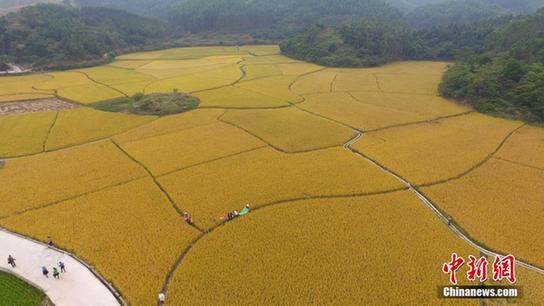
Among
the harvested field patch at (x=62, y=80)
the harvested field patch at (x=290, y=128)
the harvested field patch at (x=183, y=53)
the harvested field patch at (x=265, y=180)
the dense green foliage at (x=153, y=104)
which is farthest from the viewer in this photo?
the harvested field patch at (x=183, y=53)

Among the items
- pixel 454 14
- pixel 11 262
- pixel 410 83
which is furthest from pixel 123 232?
pixel 454 14

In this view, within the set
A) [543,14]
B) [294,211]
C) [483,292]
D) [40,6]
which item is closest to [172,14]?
[40,6]

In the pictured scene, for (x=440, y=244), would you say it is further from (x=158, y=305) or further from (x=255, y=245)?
(x=158, y=305)

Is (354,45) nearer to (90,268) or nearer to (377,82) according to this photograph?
(377,82)

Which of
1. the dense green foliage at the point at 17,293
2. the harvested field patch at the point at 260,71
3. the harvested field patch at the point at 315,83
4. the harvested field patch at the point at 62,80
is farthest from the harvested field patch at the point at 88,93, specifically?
the dense green foliage at the point at 17,293

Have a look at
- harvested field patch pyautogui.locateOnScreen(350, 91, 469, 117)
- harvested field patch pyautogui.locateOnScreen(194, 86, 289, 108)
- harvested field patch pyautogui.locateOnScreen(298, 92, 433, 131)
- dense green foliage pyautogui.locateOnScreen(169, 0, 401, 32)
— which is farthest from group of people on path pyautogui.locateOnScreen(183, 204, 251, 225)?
dense green foliage pyautogui.locateOnScreen(169, 0, 401, 32)

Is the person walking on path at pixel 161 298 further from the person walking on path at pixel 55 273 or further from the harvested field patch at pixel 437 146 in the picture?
the harvested field patch at pixel 437 146
